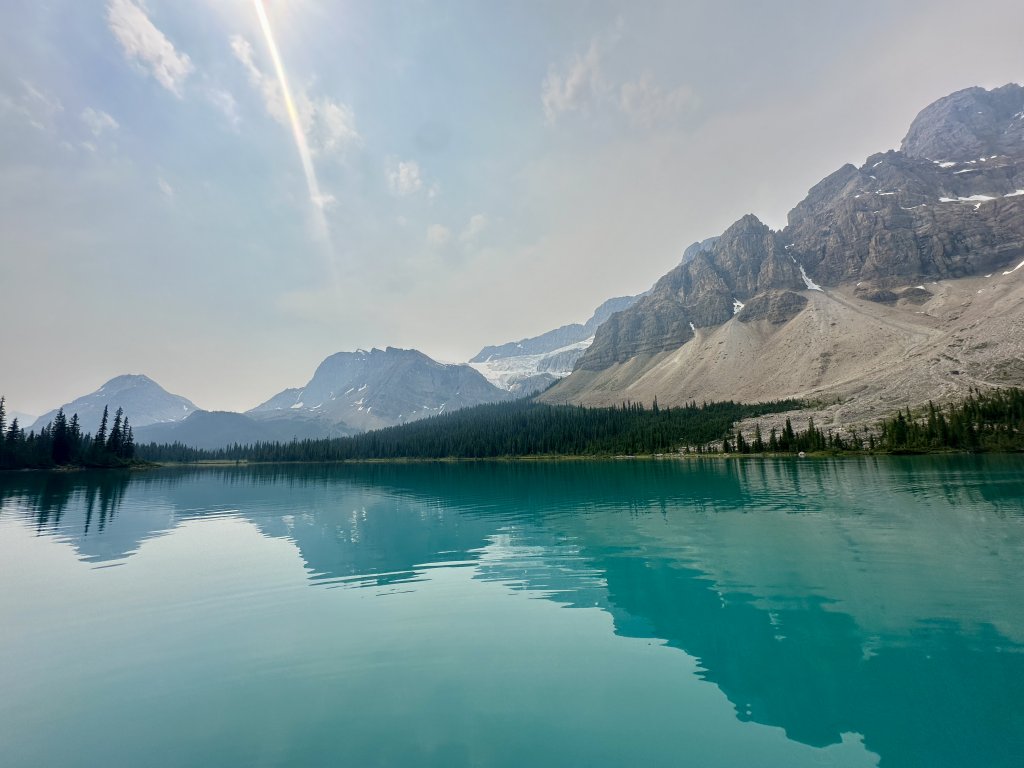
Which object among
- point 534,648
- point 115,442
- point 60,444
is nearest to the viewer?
point 534,648

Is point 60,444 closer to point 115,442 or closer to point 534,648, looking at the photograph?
point 115,442

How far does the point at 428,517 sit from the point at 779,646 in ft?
134

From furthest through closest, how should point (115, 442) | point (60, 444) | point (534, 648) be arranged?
point (115, 442) < point (60, 444) < point (534, 648)

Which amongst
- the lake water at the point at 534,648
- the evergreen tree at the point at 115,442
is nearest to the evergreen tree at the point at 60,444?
the evergreen tree at the point at 115,442

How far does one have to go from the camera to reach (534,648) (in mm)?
16469

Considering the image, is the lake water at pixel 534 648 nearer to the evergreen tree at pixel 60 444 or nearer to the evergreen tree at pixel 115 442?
the evergreen tree at pixel 60 444

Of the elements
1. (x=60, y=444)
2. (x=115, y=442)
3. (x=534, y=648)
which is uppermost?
(x=115, y=442)

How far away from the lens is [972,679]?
517 inches

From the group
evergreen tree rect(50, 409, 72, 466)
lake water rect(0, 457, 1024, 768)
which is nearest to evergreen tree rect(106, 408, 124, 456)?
evergreen tree rect(50, 409, 72, 466)

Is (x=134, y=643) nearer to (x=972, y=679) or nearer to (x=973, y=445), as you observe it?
(x=972, y=679)

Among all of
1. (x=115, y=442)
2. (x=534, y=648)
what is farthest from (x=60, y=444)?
(x=534, y=648)

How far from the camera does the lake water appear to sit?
11.0 metres

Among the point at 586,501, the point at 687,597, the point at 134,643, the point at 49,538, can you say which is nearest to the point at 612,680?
the point at 687,597

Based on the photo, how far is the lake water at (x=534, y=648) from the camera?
11.0 m
